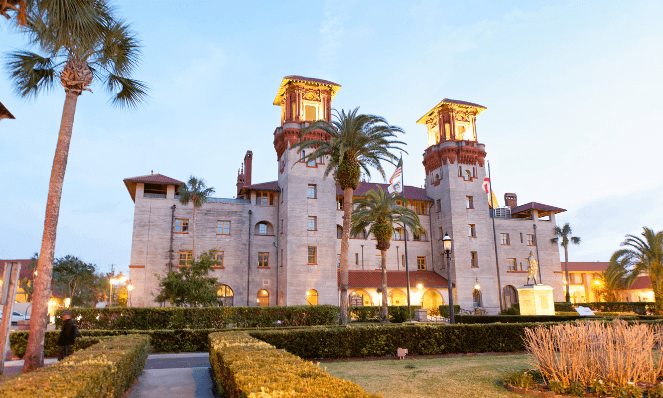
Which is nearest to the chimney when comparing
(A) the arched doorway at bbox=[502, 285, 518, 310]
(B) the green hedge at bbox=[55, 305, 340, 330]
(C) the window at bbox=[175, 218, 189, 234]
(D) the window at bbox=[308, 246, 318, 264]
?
(A) the arched doorway at bbox=[502, 285, 518, 310]

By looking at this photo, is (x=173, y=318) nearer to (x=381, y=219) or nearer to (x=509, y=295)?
(x=381, y=219)

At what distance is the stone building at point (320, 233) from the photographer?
139ft

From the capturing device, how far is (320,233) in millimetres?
43375

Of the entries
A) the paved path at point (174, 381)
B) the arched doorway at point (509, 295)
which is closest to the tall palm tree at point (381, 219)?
the paved path at point (174, 381)

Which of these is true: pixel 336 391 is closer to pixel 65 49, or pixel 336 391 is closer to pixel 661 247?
pixel 65 49

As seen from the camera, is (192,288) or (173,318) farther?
(192,288)

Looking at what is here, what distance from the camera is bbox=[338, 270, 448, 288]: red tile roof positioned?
47.2m

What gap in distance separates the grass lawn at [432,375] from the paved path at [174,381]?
3767mm

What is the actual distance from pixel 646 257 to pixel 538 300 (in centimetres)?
1563

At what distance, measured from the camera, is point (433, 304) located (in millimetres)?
52625

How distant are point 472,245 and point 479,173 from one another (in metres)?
9.05

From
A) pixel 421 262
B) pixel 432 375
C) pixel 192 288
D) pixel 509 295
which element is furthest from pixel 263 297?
pixel 432 375

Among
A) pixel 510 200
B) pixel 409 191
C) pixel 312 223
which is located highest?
pixel 510 200

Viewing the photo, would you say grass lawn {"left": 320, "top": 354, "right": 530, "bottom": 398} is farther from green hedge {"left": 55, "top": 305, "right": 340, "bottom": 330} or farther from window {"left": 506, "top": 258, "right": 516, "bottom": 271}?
window {"left": 506, "top": 258, "right": 516, "bottom": 271}
